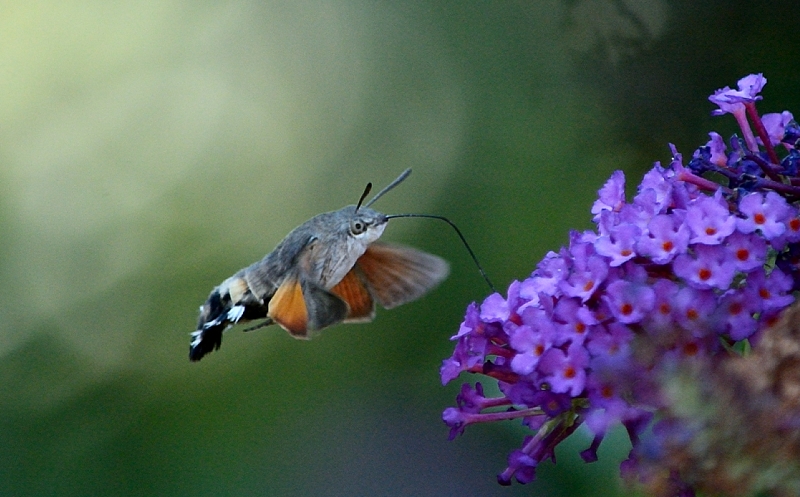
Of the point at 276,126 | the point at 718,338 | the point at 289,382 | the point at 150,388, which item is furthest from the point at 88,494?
the point at 718,338

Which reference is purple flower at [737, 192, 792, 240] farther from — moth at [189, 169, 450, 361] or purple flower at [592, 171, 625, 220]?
moth at [189, 169, 450, 361]

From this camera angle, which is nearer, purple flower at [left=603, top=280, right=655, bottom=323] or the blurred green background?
purple flower at [left=603, top=280, right=655, bottom=323]

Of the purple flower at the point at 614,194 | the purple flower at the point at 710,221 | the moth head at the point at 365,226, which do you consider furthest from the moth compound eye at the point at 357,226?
the purple flower at the point at 710,221

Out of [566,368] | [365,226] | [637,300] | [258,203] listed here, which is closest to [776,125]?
[637,300]

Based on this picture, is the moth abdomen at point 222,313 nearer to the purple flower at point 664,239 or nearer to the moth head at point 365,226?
the moth head at point 365,226

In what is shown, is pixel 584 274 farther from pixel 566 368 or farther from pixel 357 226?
pixel 357 226

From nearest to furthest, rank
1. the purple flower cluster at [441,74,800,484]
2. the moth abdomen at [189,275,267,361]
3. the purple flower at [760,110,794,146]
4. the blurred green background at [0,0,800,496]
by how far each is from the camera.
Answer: the purple flower cluster at [441,74,800,484] → the purple flower at [760,110,794,146] → the moth abdomen at [189,275,267,361] → the blurred green background at [0,0,800,496]

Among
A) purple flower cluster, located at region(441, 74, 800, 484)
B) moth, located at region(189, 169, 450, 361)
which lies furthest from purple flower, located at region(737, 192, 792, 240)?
moth, located at region(189, 169, 450, 361)
